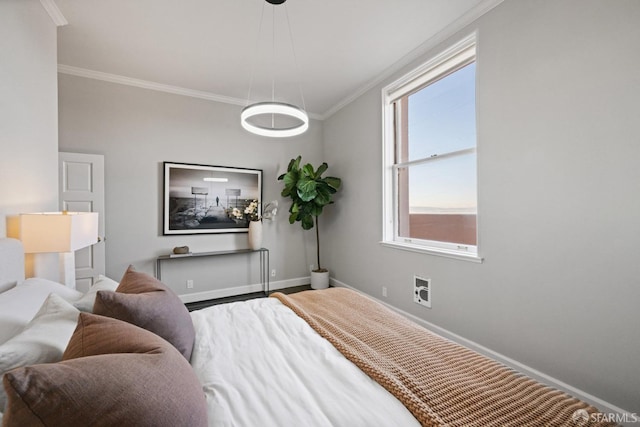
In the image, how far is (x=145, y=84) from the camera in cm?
334

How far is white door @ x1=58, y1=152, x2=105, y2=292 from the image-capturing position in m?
2.90

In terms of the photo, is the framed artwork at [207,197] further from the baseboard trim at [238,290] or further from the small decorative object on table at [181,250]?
the baseboard trim at [238,290]

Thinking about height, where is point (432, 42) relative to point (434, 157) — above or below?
above

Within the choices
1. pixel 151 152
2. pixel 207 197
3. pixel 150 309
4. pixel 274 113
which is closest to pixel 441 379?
pixel 150 309

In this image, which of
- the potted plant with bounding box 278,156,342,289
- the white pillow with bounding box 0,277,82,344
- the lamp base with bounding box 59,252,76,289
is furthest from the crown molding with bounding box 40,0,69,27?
the potted plant with bounding box 278,156,342,289

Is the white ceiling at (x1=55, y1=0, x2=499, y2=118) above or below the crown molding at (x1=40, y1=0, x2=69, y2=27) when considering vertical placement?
above

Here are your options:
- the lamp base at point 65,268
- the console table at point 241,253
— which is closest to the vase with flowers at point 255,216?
the console table at point 241,253

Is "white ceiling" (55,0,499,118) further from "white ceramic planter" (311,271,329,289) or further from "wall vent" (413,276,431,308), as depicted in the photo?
"white ceramic planter" (311,271,329,289)

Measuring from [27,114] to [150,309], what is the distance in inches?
72.3

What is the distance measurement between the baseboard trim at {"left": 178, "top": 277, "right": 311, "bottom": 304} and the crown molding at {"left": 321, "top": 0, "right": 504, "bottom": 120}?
114 inches

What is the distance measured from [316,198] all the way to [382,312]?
93.6 inches

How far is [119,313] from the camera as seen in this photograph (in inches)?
39.2

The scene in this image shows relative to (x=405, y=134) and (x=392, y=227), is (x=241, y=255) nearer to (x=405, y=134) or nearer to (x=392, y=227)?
(x=392, y=227)

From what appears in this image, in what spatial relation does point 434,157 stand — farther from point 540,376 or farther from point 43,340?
point 43,340
